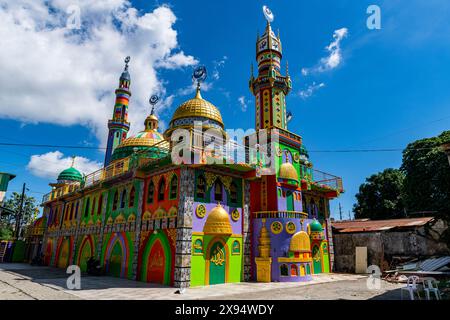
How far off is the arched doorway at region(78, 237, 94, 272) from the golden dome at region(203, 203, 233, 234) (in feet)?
39.5

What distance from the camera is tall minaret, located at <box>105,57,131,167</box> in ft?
116

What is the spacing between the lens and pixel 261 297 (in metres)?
11.3

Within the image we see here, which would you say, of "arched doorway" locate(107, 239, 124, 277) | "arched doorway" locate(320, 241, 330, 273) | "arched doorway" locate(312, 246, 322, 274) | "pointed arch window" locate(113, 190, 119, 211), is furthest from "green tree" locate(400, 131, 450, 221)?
"arched doorway" locate(107, 239, 124, 277)

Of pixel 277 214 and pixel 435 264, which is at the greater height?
pixel 277 214

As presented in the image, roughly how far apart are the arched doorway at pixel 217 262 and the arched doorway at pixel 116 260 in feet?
21.7

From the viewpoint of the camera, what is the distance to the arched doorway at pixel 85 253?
22.6m

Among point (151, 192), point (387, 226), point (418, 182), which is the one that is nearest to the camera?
point (151, 192)

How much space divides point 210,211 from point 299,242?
5582mm

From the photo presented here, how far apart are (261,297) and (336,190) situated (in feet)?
49.4

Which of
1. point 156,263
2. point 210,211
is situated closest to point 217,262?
point 210,211

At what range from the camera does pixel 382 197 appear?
3562cm

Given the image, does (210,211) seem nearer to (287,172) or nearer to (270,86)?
(287,172)

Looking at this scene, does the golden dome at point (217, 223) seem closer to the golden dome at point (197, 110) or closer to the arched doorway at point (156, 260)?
the arched doorway at point (156, 260)
